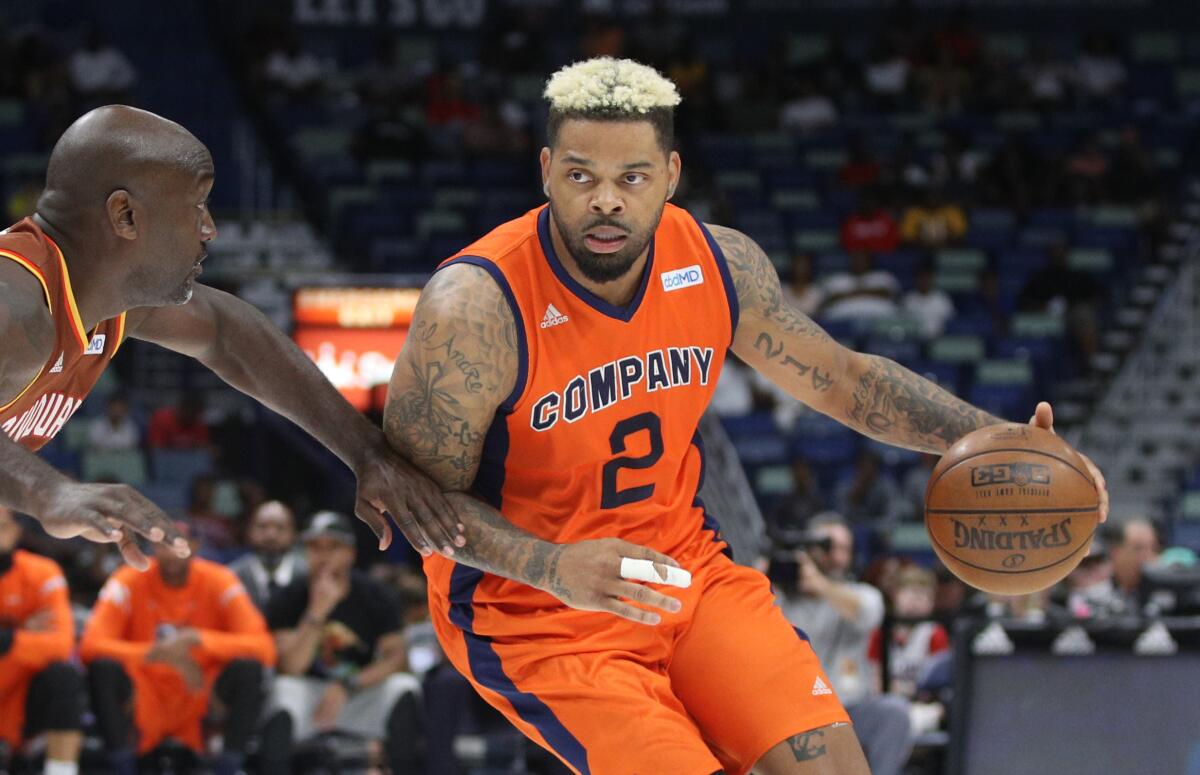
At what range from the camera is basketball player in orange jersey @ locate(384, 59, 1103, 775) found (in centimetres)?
342

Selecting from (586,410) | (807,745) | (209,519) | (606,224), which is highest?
(606,224)

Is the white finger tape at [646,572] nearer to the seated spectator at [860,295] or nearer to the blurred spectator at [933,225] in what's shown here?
the seated spectator at [860,295]

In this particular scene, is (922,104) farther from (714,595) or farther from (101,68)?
(714,595)

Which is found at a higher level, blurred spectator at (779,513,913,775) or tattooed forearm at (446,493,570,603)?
tattooed forearm at (446,493,570,603)

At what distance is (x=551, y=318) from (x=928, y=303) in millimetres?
9980

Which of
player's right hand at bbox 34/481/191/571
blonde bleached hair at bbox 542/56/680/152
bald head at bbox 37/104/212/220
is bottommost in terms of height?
player's right hand at bbox 34/481/191/571

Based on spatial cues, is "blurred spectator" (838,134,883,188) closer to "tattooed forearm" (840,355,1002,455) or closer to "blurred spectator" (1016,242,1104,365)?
"blurred spectator" (1016,242,1104,365)

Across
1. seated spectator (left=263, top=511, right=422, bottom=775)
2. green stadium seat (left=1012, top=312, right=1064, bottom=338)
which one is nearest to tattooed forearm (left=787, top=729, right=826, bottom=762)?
seated spectator (left=263, top=511, right=422, bottom=775)

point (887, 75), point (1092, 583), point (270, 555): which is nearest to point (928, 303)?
point (887, 75)

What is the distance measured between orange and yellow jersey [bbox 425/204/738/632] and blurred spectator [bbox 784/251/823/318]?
919 cm

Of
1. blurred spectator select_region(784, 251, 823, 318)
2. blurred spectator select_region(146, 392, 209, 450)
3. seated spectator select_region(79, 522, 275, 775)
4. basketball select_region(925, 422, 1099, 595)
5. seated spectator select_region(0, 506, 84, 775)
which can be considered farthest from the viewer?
blurred spectator select_region(784, 251, 823, 318)

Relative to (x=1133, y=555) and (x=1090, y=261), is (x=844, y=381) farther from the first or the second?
(x=1090, y=261)

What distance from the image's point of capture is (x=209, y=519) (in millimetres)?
10648

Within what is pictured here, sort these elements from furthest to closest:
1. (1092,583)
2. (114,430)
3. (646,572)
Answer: (114,430), (1092,583), (646,572)
